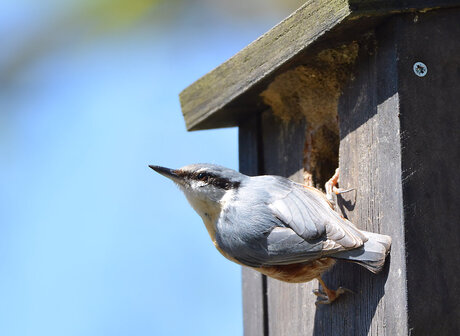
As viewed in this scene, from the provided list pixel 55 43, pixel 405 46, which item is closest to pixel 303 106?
pixel 405 46

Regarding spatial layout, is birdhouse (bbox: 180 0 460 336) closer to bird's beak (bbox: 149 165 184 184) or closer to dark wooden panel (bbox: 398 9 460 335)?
dark wooden panel (bbox: 398 9 460 335)

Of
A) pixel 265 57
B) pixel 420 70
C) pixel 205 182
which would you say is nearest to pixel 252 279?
pixel 205 182

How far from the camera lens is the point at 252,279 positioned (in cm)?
332

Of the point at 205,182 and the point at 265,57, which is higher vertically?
the point at 265,57

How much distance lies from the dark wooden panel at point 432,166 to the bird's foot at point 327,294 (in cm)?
35

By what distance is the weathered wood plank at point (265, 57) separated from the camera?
242cm

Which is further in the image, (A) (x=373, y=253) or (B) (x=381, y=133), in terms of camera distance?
(B) (x=381, y=133)

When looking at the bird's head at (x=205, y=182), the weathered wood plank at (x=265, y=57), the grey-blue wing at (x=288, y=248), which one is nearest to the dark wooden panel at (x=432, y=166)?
the weathered wood plank at (x=265, y=57)

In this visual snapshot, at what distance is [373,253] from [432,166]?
1.08ft

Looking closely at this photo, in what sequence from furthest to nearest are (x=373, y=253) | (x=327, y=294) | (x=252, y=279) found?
(x=252, y=279) → (x=327, y=294) → (x=373, y=253)

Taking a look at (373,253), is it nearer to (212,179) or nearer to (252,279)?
(212,179)

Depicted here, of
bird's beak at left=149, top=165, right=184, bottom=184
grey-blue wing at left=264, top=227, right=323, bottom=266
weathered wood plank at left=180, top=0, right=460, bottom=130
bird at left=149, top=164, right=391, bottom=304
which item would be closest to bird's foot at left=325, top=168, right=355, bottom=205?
bird at left=149, top=164, right=391, bottom=304

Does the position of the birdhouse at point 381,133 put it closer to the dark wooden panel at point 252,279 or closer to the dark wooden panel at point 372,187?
the dark wooden panel at point 372,187

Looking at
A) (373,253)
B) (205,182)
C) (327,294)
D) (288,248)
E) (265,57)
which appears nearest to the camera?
(373,253)
